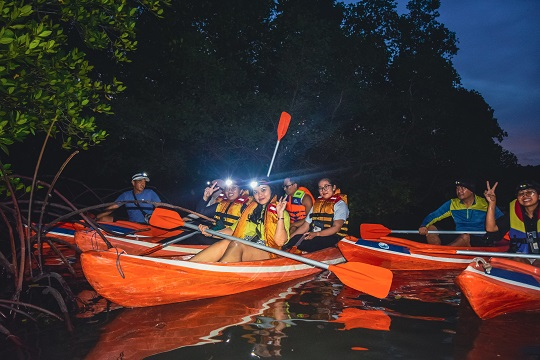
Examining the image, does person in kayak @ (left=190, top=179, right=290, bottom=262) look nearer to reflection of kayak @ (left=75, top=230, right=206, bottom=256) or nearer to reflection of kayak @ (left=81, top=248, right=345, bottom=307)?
reflection of kayak @ (left=81, top=248, right=345, bottom=307)

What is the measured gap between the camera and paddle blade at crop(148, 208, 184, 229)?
16.4ft

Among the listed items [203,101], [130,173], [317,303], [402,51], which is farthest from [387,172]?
[317,303]

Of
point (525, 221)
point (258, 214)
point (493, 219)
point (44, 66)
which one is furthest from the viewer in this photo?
point (493, 219)

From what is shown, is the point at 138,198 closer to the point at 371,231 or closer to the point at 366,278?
the point at 371,231

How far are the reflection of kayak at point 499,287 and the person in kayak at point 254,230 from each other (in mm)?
2121

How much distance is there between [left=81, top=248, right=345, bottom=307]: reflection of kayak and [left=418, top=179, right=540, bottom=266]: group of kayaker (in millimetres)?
3138

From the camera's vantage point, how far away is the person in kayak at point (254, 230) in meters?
5.24

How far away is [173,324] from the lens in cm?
396

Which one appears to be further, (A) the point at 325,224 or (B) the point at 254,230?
(A) the point at 325,224

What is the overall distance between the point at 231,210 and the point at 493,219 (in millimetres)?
3764

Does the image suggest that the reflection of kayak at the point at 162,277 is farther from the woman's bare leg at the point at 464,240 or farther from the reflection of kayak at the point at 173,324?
the woman's bare leg at the point at 464,240

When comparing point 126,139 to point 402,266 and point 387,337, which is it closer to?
point 402,266

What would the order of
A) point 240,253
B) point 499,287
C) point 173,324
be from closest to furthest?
point 173,324 < point 499,287 < point 240,253

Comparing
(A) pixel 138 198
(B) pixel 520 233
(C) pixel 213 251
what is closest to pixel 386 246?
(B) pixel 520 233
